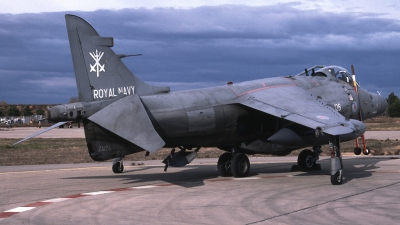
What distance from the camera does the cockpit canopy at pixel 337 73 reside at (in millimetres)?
21297

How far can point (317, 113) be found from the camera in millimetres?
16688

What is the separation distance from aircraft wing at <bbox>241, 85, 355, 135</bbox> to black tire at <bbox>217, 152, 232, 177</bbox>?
2241mm

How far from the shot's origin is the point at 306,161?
20.3 m

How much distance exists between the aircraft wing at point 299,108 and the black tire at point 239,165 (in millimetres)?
1841

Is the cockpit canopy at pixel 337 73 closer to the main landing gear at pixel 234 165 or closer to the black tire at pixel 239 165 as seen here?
the main landing gear at pixel 234 165

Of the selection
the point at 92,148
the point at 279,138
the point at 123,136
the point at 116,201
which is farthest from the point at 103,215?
the point at 279,138

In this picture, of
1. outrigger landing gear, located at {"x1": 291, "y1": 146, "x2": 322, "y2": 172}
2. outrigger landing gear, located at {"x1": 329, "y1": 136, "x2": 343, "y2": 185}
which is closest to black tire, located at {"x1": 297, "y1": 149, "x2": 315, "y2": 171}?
outrigger landing gear, located at {"x1": 291, "y1": 146, "x2": 322, "y2": 172}

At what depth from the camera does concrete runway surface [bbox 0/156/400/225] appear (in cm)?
1090

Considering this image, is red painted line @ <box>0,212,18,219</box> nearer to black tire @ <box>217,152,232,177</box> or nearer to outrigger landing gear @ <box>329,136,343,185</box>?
black tire @ <box>217,152,232,177</box>

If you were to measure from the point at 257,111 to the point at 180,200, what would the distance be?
5.91 meters

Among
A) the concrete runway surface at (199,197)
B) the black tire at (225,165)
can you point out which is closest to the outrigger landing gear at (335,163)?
the concrete runway surface at (199,197)

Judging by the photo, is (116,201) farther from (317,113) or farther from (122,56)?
(317,113)

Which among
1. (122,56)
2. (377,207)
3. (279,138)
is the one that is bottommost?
(377,207)

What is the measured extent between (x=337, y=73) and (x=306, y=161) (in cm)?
378
